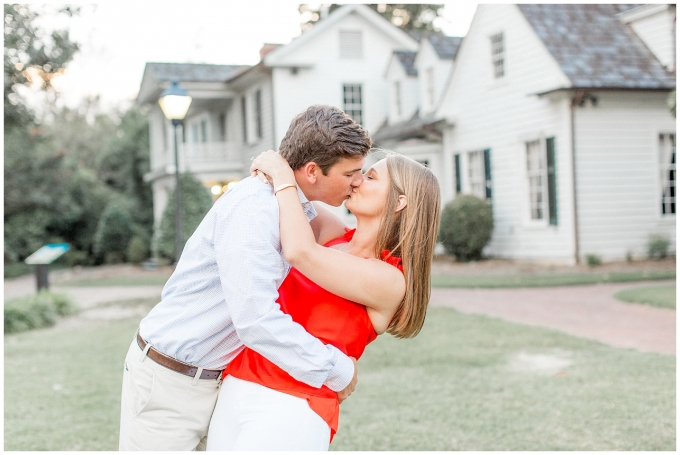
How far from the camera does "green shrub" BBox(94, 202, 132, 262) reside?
28203 millimetres

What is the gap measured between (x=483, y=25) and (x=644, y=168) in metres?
5.47

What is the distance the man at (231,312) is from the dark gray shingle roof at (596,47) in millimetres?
14355

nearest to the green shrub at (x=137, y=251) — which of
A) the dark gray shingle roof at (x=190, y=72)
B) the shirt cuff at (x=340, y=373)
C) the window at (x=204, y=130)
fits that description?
the window at (x=204, y=130)

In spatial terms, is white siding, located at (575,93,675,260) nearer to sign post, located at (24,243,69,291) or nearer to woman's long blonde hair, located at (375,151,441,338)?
sign post, located at (24,243,69,291)

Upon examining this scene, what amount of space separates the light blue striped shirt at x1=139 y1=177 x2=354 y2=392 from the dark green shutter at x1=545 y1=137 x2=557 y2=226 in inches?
577

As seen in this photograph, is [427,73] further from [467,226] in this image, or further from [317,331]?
[317,331]

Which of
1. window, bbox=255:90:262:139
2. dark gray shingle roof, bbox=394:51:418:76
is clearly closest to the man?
dark gray shingle roof, bbox=394:51:418:76

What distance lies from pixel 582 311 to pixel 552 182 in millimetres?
6792

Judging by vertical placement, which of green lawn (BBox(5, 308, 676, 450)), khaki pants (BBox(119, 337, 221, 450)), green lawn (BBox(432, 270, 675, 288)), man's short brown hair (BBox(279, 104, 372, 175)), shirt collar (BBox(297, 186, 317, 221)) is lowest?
green lawn (BBox(5, 308, 676, 450))

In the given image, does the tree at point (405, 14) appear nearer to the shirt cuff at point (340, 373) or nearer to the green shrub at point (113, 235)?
the green shrub at point (113, 235)

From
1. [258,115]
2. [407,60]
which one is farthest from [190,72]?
[407,60]

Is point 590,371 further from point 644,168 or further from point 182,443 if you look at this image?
point 644,168

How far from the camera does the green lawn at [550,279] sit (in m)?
13.4

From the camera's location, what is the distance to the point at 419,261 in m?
2.57
